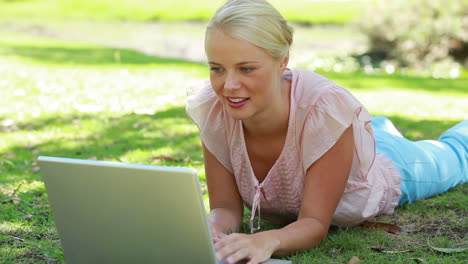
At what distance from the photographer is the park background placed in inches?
129

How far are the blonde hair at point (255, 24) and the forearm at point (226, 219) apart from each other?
0.79 m

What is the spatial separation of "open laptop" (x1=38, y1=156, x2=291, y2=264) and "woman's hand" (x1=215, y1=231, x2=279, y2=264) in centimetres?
18

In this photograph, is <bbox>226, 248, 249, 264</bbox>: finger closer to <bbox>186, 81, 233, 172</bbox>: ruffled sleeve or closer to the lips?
the lips

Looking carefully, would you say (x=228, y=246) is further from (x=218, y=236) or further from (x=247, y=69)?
(x=247, y=69)

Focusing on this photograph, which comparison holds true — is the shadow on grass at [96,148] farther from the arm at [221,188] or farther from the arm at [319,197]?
the arm at [221,188]

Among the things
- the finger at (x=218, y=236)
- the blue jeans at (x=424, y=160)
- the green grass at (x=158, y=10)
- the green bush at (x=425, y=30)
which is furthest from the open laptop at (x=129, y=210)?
the green grass at (x=158, y=10)

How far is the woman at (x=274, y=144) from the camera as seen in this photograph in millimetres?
2727

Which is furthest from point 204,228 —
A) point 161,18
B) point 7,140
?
point 161,18

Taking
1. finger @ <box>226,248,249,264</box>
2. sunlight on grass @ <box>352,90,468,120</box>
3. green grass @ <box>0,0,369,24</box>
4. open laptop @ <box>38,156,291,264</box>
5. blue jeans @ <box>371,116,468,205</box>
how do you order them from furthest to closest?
green grass @ <box>0,0,369,24</box> < sunlight on grass @ <box>352,90,468,120</box> < blue jeans @ <box>371,116,468,205</box> < finger @ <box>226,248,249,264</box> < open laptop @ <box>38,156,291,264</box>

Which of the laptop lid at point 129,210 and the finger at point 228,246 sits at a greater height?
the laptop lid at point 129,210

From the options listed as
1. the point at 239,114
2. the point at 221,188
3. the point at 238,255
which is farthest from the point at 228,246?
the point at 221,188

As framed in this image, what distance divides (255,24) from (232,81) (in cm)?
24

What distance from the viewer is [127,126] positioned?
6.06 meters

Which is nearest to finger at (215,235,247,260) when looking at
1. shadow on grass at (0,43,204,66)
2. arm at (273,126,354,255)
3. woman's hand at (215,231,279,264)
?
woman's hand at (215,231,279,264)
